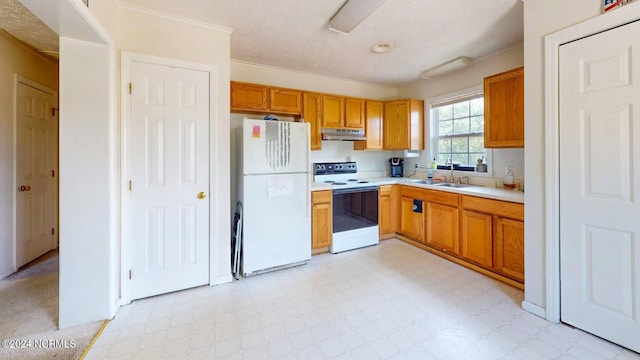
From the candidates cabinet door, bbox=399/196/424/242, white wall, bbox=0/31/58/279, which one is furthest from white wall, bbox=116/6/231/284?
→ cabinet door, bbox=399/196/424/242

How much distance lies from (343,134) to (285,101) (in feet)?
3.22

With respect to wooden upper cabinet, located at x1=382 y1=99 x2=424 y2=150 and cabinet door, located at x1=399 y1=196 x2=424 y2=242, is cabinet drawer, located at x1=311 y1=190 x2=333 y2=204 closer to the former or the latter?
cabinet door, located at x1=399 y1=196 x2=424 y2=242

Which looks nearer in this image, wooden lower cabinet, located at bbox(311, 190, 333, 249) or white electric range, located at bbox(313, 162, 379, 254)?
wooden lower cabinet, located at bbox(311, 190, 333, 249)

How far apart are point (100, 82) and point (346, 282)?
2.74 meters

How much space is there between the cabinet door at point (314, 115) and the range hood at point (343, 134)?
104 millimetres

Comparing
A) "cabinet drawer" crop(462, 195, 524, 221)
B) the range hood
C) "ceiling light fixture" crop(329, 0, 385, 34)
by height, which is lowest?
"cabinet drawer" crop(462, 195, 524, 221)

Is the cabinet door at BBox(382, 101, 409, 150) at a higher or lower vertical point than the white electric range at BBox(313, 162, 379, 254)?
higher

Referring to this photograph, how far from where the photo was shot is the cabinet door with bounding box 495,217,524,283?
2.44 meters

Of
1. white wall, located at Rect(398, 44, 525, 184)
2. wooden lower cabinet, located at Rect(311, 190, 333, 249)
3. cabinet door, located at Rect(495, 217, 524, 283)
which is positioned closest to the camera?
cabinet door, located at Rect(495, 217, 524, 283)

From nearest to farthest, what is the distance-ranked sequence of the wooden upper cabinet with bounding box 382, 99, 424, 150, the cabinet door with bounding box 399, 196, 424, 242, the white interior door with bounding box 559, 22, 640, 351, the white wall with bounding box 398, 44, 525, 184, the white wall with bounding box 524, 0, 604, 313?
the white interior door with bounding box 559, 22, 640, 351 → the white wall with bounding box 524, 0, 604, 313 → the white wall with bounding box 398, 44, 525, 184 → the cabinet door with bounding box 399, 196, 424, 242 → the wooden upper cabinet with bounding box 382, 99, 424, 150

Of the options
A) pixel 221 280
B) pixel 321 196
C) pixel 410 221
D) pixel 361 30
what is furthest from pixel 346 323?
pixel 361 30

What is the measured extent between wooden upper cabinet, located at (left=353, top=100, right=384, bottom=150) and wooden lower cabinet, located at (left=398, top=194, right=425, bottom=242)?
3.12 feet

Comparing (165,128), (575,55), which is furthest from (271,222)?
(575,55)

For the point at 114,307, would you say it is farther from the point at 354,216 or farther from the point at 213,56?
the point at 354,216
